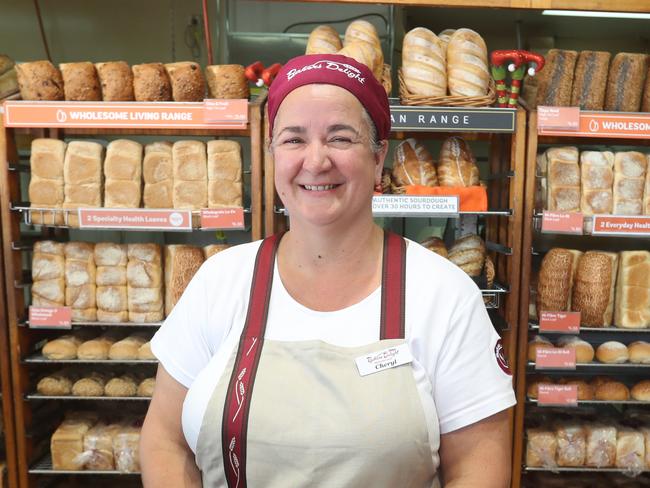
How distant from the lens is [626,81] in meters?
2.29

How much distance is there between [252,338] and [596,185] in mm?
1859

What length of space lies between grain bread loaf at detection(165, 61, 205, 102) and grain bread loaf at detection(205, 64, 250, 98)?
7cm

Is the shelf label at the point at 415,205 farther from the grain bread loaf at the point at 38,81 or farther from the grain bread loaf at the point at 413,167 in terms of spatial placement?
the grain bread loaf at the point at 38,81

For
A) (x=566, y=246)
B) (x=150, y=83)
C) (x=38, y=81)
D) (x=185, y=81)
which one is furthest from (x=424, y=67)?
(x=38, y=81)

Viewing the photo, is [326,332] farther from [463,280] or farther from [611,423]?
[611,423]

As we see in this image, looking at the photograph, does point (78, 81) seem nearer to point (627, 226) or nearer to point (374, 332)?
point (374, 332)

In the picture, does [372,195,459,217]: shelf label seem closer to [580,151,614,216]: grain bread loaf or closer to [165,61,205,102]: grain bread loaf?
[580,151,614,216]: grain bread loaf

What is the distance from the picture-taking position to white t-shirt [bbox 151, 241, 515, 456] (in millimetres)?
1027

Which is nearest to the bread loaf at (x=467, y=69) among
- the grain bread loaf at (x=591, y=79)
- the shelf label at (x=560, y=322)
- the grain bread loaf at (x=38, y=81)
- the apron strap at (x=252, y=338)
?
the grain bread loaf at (x=591, y=79)

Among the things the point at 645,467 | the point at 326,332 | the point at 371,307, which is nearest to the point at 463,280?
the point at 371,307

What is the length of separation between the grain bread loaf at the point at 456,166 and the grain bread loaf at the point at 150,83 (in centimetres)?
124

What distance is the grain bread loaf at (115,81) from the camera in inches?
88.4

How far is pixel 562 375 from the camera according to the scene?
255 cm

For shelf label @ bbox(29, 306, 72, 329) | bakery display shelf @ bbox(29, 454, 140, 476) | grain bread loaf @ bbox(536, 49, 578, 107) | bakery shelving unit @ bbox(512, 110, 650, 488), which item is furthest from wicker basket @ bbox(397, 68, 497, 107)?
bakery display shelf @ bbox(29, 454, 140, 476)
